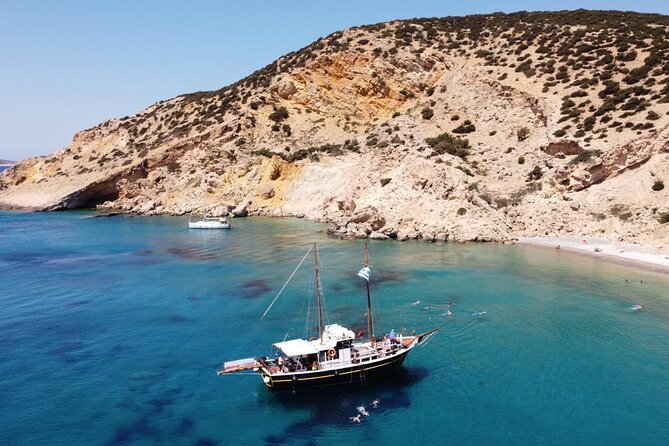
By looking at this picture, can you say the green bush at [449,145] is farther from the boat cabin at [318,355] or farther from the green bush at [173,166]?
the boat cabin at [318,355]

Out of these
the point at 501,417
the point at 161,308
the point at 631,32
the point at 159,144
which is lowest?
the point at 501,417

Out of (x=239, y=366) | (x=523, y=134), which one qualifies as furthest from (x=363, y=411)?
(x=523, y=134)

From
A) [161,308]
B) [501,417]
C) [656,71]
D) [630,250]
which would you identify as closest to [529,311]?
[501,417]

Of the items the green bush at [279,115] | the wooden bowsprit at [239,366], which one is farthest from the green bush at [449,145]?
the wooden bowsprit at [239,366]

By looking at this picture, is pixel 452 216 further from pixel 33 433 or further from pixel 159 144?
pixel 159 144

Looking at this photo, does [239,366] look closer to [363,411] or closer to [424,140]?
[363,411]

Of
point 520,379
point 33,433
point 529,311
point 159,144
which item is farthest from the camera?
point 159,144

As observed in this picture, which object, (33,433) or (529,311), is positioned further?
(529,311)
